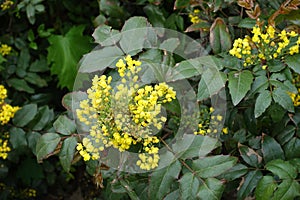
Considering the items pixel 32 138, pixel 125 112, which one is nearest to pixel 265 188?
pixel 125 112

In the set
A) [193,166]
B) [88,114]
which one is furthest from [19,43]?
[193,166]

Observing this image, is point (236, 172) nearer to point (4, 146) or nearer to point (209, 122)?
point (209, 122)

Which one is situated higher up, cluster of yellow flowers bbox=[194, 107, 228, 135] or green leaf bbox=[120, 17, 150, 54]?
green leaf bbox=[120, 17, 150, 54]

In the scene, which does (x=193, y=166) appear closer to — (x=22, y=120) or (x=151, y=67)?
(x=151, y=67)

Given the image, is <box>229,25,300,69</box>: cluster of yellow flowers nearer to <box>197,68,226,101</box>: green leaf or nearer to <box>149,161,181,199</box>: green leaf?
<box>197,68,226,101</box>: green leaf

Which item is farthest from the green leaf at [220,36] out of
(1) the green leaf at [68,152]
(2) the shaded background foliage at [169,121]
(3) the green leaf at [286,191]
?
(1) the green leaf at [68,152]

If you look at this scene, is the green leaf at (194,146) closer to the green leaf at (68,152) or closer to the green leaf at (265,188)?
the green leaf at (265,188)

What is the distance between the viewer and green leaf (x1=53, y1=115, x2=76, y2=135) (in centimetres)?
188

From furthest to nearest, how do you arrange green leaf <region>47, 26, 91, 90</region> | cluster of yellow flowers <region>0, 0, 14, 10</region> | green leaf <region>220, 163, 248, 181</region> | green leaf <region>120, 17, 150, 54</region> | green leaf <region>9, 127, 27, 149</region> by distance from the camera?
green leaf <region>47, 26, 91, 90</region>, cluster of yellow flowers <region>0, 0, 14, 10</region>, green leaf <region>9, 127, 27, 149</region>, green leaf <region>220, 163, 248, 181</region>, green leaf <region>120, 17, 150, 54</region>

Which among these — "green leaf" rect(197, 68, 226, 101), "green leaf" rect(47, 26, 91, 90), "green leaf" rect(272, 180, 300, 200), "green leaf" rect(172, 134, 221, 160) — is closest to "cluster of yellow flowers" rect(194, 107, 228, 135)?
"green leaf" rect(172, 134, 221, 160)

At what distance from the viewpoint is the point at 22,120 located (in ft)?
7.75

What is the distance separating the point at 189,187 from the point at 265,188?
0.27m

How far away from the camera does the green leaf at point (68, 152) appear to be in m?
1.81

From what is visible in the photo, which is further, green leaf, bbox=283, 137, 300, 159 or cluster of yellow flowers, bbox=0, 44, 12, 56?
cluster of yellow flowers, bbox=0, 44, 12, 56
